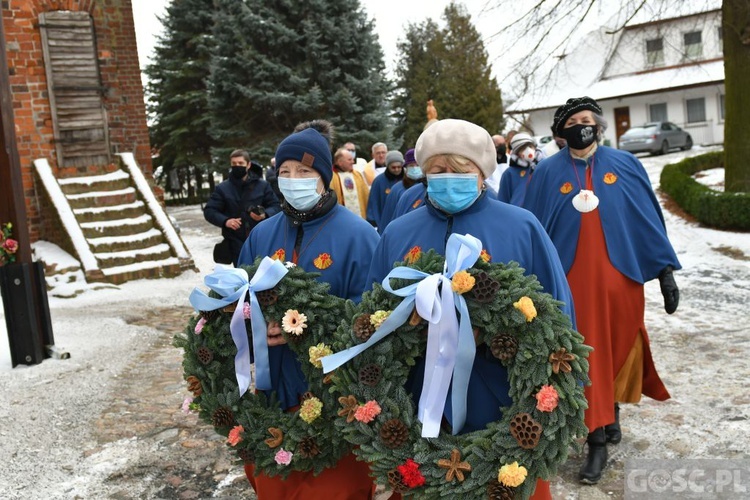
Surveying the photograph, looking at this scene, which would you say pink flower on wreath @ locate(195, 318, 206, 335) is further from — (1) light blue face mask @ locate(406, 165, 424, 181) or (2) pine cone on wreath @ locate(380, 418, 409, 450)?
(1) light blue face mask @ locate(406, 165, 424, 181)

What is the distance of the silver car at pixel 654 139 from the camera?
2906cm

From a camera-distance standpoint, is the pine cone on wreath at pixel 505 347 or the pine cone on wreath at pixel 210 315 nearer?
the pine cone on wreath at pixel 505 347

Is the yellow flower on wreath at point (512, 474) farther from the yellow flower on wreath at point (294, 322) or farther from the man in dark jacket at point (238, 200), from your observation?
the man in dark jacket at point (238, 200)

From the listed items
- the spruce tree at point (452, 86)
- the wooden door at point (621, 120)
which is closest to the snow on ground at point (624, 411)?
the spruce tree at point (452, 86)

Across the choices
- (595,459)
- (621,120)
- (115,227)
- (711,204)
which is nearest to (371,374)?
(595,459)

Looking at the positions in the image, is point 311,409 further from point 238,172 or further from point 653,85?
point 653,85

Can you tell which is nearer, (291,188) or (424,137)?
(424,137)

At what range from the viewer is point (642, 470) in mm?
4387

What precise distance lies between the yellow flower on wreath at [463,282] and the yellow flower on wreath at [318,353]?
690 millimetres

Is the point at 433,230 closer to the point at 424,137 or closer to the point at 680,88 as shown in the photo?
the point at 424,137

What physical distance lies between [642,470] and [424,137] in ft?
8.28

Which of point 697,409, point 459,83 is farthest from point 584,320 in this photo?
point 459,83

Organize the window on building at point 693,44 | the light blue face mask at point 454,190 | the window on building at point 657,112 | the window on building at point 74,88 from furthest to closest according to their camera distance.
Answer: the window on building at point 657,112 → the window on building at point 693,44 → the window on building at point 74,88 → the light blue face mask at point 454,190

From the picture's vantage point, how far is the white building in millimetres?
34031
